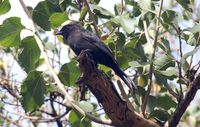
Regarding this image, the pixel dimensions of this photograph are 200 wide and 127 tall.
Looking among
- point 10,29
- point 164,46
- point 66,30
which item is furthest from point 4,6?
point 164,46

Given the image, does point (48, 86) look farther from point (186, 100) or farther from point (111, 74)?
point (186, 100)

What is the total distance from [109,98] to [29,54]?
0.49 meters

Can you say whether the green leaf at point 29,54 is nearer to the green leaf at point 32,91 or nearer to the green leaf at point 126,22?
the green leaf at point 32,91

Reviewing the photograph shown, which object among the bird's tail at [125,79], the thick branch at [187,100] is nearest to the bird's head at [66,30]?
the bird's tail at [125,79]

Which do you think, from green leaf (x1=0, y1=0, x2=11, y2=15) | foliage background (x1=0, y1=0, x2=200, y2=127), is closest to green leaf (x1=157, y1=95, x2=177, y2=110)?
foliage background (x1=0, y1=0, x2=200, y2=127)

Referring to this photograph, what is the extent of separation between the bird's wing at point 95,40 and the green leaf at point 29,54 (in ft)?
1.07

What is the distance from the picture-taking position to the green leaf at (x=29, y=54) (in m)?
2.25

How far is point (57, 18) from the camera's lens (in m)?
2.29

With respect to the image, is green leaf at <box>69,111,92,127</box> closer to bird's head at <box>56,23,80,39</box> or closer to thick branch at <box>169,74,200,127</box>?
thick branch at <box>169,74,200,127</box>

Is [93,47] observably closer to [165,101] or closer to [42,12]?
[42,12]

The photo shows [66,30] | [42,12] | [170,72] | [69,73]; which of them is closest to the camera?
[170,72]

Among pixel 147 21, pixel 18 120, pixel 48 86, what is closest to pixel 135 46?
pixel 147 21

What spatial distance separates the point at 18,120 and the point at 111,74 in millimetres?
1301

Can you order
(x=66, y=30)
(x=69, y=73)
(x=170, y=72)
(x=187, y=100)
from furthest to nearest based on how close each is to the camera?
(x=66, y=30)
(x=69, y=73)
(x=170, y=72)
(x=187, y=100)
